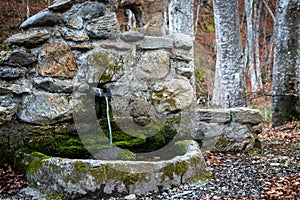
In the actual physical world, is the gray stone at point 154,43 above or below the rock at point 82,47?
above

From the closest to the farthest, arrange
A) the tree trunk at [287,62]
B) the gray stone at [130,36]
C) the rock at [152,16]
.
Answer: the gray stone at [130,36] → the rock at [152,16] → the tree trunk at [287,62]

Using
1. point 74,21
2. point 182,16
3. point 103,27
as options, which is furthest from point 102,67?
point 182,16

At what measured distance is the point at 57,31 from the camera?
11.7ft

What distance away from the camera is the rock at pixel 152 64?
387 centimetres

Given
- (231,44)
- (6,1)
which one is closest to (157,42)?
(231,44)

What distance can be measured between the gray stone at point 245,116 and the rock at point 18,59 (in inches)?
98.3

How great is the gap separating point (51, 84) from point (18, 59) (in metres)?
0.43

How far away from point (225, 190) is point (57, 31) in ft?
8.04

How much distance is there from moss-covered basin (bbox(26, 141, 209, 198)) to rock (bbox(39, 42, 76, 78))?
Result: 1057mm

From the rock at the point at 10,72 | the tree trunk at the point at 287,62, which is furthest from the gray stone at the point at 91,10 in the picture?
the tree trunk at the point at 287,62

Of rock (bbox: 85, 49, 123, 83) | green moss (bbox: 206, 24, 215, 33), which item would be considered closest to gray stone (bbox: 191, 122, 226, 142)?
rock (bbox: 85, 49, 123, 83)

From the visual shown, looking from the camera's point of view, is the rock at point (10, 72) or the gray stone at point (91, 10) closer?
the rock at point (10, 72)

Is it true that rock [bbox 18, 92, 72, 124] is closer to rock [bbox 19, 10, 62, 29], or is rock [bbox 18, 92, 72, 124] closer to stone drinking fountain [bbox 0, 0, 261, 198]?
stone drinking fountain [bbox 0, 0, 261, 198]

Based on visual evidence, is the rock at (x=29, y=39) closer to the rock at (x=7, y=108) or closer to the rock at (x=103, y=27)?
the rock at (x=103, y=27)
